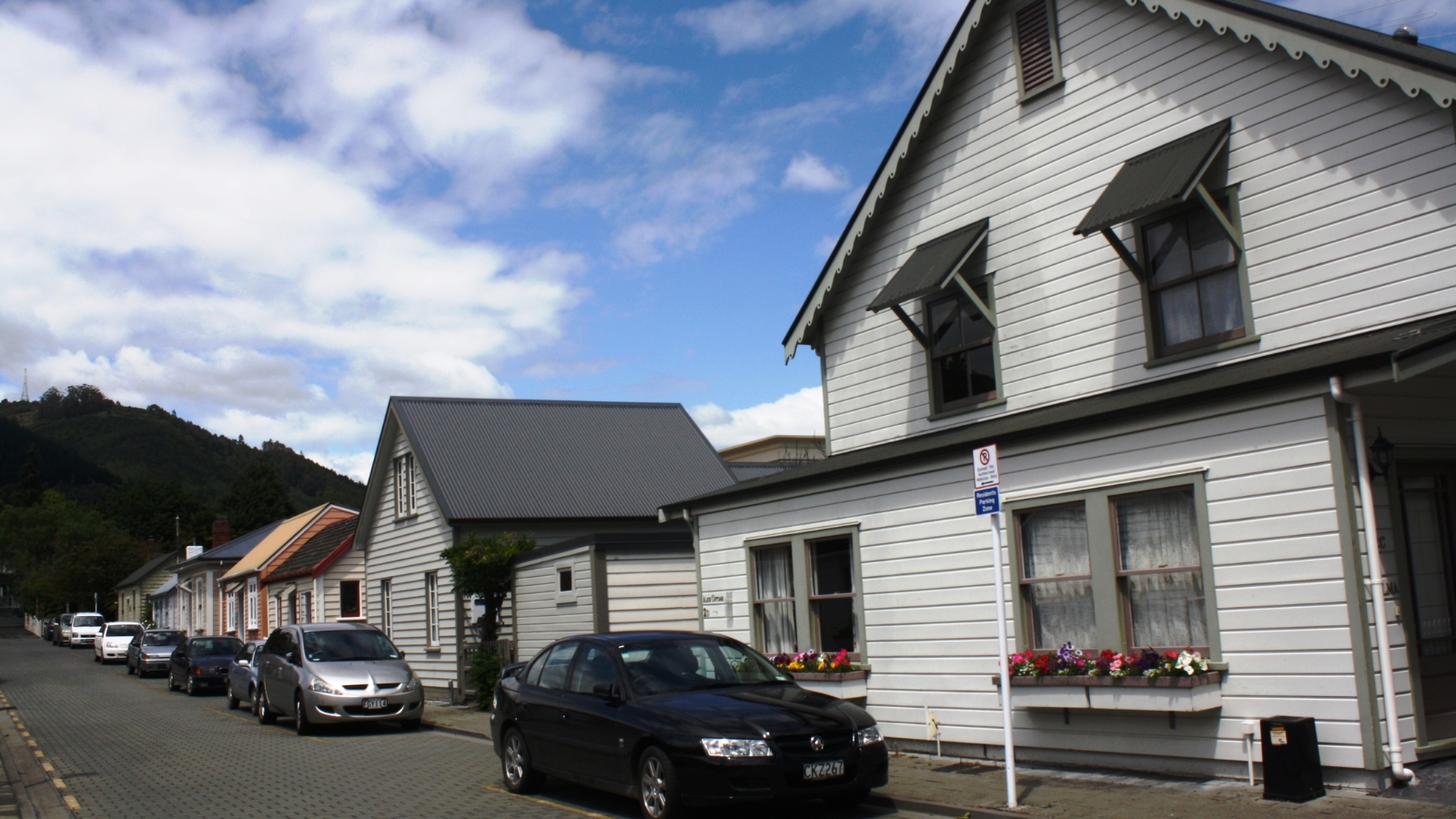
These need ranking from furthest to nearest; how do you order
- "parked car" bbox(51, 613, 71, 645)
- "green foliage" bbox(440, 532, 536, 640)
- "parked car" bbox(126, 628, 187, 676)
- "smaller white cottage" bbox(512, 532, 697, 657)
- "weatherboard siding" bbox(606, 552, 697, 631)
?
"parked car" bbox(51, 613, 71, 645) → "parked car" bbox(126, 628, 187, 676) → "green foliage" bbox(440, 532, 536, 640) → "weatherboard siding" bbox(606, 552, 697, 631) → "smaller white cottage" bbox(512, 532, 697, 657)

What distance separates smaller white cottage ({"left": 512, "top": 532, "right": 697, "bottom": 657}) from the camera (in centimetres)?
1884

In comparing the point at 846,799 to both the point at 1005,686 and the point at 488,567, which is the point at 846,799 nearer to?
the point at 1005,686

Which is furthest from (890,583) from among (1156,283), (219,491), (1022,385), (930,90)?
(219,491)

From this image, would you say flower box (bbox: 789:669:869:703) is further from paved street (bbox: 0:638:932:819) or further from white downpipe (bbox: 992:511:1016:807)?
white downpipe (bbox: 992:511:1016:807)

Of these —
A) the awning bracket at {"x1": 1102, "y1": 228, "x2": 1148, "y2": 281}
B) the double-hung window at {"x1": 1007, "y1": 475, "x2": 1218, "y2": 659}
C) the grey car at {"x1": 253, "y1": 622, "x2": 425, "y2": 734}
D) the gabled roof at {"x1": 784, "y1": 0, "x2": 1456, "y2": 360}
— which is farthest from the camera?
the grey car at {"x1": 253, "y1": 622, "x2": 425, "y2": 734}

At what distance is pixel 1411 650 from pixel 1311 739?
3.69 ft

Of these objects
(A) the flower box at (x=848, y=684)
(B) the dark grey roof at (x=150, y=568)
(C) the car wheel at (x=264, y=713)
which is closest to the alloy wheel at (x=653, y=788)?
(A) the flower box at (x=848, y=684)

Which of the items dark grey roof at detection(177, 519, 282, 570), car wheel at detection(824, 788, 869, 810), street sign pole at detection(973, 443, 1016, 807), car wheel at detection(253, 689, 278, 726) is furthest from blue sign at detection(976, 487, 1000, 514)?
dark grey roof at detection(177, 519, 282, 570)

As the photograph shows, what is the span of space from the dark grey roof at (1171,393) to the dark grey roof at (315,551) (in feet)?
82.2

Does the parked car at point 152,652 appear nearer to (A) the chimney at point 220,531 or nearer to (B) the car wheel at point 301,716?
(B) the car wheel at point 301,716

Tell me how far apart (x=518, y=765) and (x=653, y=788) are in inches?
104

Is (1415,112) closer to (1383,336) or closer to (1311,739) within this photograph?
(1383,336)

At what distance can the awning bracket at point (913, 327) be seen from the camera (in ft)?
46.4

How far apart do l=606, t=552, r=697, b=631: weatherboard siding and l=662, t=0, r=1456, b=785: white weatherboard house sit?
345 centimetres
